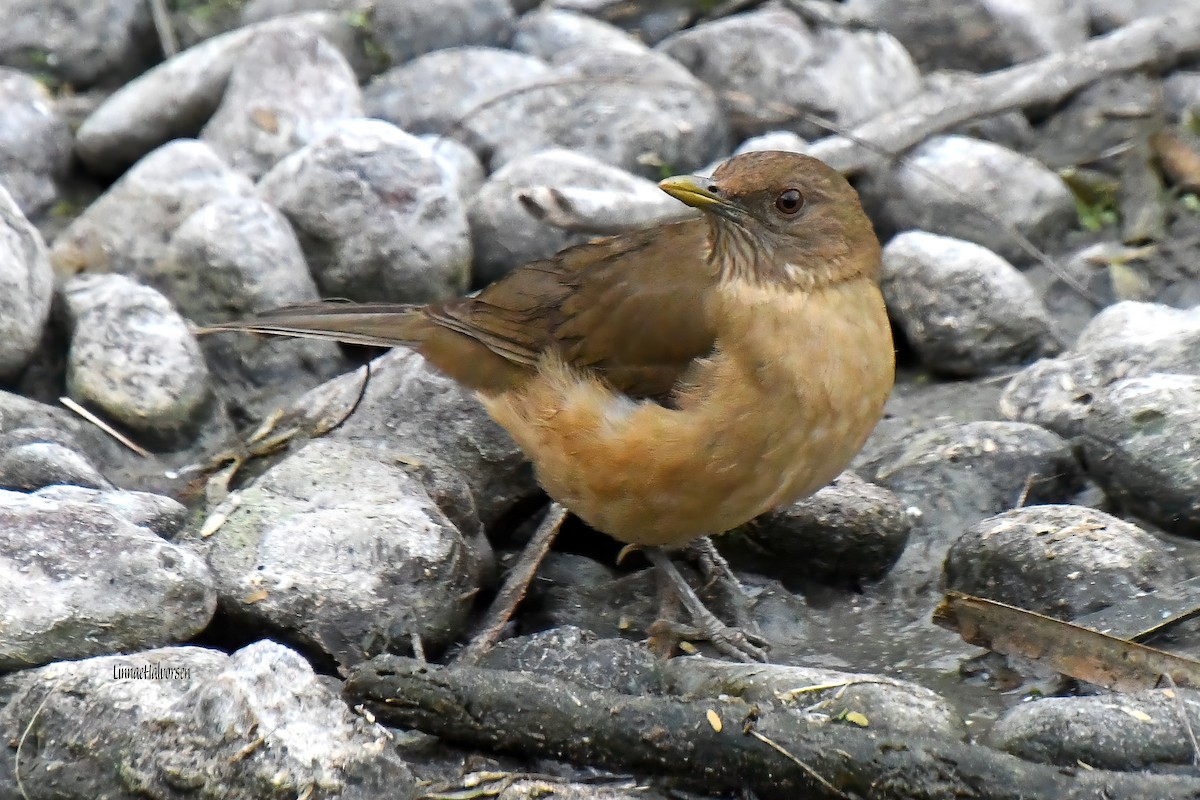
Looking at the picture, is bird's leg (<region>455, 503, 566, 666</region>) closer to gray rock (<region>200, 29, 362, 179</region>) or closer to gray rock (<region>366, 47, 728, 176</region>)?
gray rock (<region>366, 47, 728, 176</region>)

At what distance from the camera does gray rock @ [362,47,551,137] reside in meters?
6.79

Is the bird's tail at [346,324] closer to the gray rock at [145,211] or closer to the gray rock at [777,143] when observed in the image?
the gray rock at [145,211]

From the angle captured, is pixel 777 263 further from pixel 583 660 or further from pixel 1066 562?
pixel 583 660

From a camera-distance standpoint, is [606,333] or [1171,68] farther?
[1171,68]

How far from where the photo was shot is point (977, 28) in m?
7.59

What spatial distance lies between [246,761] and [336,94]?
409cm

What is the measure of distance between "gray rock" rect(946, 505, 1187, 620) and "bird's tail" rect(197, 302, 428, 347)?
1974mm

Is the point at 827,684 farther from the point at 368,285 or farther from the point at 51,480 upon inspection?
the point at 368,285

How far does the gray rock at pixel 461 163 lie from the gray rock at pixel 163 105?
890 millimetres

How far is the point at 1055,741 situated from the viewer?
3.37 meters

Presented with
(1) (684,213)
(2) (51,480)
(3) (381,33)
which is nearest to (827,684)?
(2) (51,480)

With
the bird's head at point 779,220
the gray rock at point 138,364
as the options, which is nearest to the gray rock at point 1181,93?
the bird's head at point 779,220

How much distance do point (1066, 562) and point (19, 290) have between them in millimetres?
3496

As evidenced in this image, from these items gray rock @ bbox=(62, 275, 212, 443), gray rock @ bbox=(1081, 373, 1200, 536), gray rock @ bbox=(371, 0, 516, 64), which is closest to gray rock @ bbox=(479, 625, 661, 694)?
gray rock @ bbox=(1081, 373, 1200, 536)
